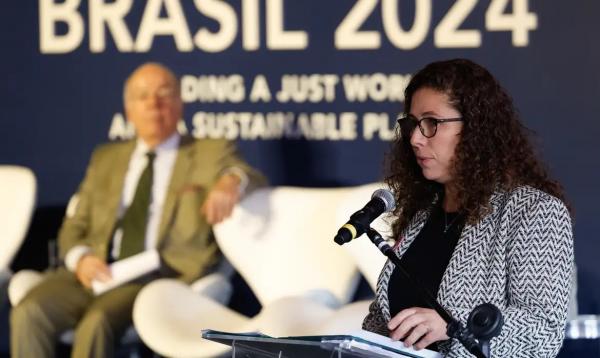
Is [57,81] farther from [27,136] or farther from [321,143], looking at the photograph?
[321,143]

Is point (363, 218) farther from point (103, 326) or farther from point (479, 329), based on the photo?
point (103, 326)

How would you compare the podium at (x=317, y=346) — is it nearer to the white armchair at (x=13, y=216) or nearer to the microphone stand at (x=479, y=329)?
the microphone stand at (x=479, y=329)

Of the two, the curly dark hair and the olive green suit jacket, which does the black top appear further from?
the olive green suit jacket

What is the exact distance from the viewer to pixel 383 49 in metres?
5.36

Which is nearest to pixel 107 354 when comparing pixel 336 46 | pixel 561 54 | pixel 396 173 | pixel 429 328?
pixel 336 46

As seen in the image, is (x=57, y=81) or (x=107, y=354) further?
(x=57, y=81)

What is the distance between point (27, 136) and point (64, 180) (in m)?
0.30

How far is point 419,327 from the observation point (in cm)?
231

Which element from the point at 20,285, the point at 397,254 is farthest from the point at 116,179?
the point at 397,254

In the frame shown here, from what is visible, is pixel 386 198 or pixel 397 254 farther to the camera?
pixel 397 254

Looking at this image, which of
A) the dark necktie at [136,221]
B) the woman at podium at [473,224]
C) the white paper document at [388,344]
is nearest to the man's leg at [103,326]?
the dark necktie at [136,221]

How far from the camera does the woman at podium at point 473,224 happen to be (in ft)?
7.75

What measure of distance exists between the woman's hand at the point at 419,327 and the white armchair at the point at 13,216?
12.3 ft

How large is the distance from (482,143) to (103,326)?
3.16 metres
